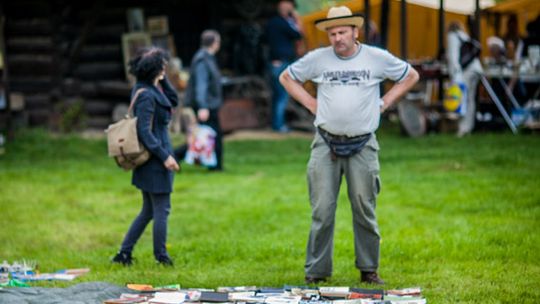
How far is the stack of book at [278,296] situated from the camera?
5828 mm

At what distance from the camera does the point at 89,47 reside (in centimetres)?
1912

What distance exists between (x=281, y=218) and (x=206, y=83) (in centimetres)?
317

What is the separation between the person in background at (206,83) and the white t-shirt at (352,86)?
228 inches

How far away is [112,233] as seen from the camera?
958cm

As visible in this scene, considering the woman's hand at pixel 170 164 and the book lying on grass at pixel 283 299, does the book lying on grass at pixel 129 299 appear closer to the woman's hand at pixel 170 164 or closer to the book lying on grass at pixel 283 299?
the book lying on grass at pixel 283 299

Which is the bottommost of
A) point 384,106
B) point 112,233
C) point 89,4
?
point 112,233

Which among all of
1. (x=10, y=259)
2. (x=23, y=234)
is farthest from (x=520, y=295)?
(x=23, y=234)

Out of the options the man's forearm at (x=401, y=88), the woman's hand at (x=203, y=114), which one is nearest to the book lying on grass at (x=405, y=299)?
the man's forearm at (x=401, y=88)

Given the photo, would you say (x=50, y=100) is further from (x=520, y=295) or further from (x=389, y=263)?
(x=520, y=295)

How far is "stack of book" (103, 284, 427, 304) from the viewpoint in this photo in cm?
583

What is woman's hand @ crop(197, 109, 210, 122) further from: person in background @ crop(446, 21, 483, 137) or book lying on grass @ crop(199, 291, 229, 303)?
book lying on grass @ crop(199, 291, 229, 303)

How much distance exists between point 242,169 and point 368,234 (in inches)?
284

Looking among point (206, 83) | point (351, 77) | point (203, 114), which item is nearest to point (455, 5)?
point (206, 83)

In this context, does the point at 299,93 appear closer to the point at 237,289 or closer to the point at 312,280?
the point at 312,280
